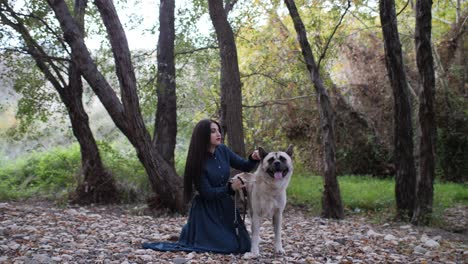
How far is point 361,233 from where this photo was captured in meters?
8.28

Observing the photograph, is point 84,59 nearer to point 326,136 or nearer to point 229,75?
point 229,75

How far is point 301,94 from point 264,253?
35.7 ft

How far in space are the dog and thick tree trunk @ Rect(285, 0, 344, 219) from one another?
426 cm

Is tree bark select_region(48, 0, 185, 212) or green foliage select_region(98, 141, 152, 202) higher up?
tree bark select_region(48, 0, 185, 212)

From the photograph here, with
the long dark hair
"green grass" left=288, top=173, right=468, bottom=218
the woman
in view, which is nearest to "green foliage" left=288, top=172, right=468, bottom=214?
"green grass" left=288, top=173, right=468, bottom=218

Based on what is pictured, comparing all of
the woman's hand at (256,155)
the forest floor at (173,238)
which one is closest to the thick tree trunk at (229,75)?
the forest floor at (173,238)

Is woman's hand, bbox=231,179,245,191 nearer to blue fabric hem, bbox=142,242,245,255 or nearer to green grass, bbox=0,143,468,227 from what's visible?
blue fabric hem, bbox=142,242,245,255

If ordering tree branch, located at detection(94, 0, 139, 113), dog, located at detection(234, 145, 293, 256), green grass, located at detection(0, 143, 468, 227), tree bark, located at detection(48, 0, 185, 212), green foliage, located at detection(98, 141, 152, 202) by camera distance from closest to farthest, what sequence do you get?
Result: dog, located at detection(234, 145, 293, 256), tree branch, located at detection(94, 0, 139, 113), tree bark, located at detection(48, 0, 185, 212), green grass, located at detection(0, 143, 468, 227), green foliage, located at detection(98, 141, 152, 202)

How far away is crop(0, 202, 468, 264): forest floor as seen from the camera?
228 inches

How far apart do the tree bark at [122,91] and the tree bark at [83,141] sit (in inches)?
98.2

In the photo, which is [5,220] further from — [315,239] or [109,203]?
[315,239]

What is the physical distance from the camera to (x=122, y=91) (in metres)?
8.95

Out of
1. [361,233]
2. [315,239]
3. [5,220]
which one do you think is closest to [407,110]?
[361,233]

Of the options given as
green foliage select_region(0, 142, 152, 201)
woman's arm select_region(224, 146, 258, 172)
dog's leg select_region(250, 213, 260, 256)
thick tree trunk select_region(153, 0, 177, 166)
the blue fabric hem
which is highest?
thick tree trunk select_region(153, 0, 177, 166)
